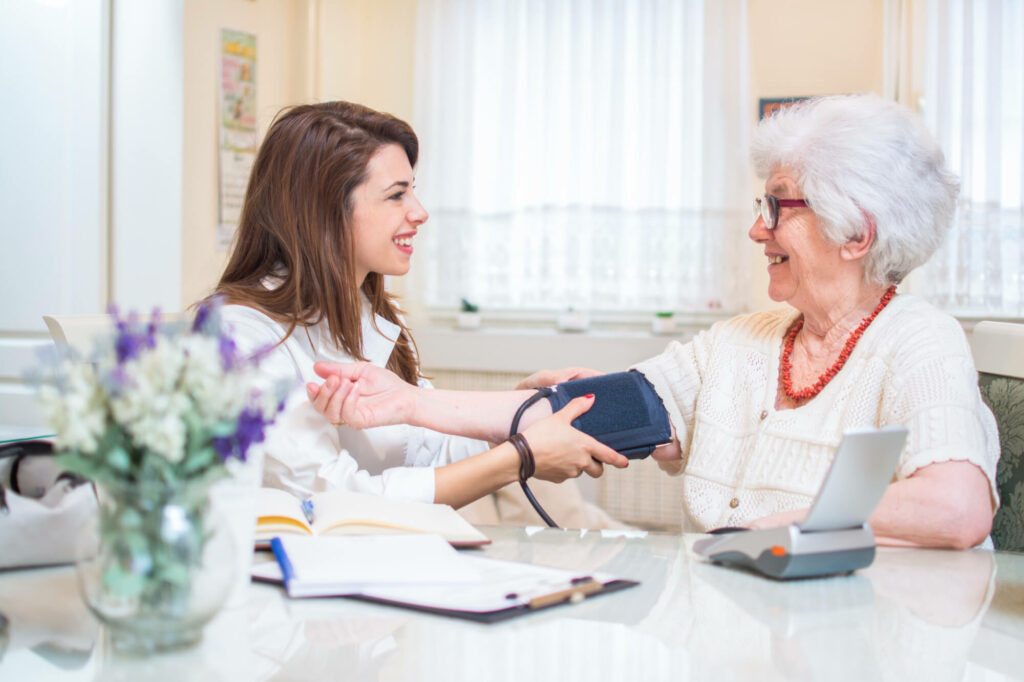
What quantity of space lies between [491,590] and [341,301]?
959mm

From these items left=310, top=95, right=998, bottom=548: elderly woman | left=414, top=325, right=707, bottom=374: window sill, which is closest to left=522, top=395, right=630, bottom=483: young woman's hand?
left=310, top=95, right=998, bottom=548: elderly woman

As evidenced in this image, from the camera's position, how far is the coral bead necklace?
1.56 meters

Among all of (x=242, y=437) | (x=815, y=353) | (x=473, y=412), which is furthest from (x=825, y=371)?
(x=242, y=437)

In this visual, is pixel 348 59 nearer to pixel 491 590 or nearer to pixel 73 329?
pixel 73 329

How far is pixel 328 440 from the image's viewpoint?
1.56 meters

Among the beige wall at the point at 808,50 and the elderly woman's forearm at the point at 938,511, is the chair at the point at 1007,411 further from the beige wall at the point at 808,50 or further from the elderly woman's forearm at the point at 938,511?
the beige wall at the point at 808,50

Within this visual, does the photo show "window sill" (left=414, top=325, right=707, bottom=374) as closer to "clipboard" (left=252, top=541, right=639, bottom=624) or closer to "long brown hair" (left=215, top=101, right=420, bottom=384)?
"long brown hair" (left=215, top=101, right=420, bottom=384)

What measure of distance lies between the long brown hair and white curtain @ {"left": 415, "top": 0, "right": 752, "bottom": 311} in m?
1.97

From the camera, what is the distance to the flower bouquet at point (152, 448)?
2.09 feet

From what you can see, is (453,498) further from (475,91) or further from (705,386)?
(475,91)

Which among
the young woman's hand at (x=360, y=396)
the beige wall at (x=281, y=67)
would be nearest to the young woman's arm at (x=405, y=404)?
the young woman's hand at (x=360, y=396)

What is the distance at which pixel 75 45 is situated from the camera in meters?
2.58

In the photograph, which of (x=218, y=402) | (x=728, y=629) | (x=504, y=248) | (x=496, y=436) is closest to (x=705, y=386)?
(x=496, y=436)

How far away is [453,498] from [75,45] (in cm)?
181
